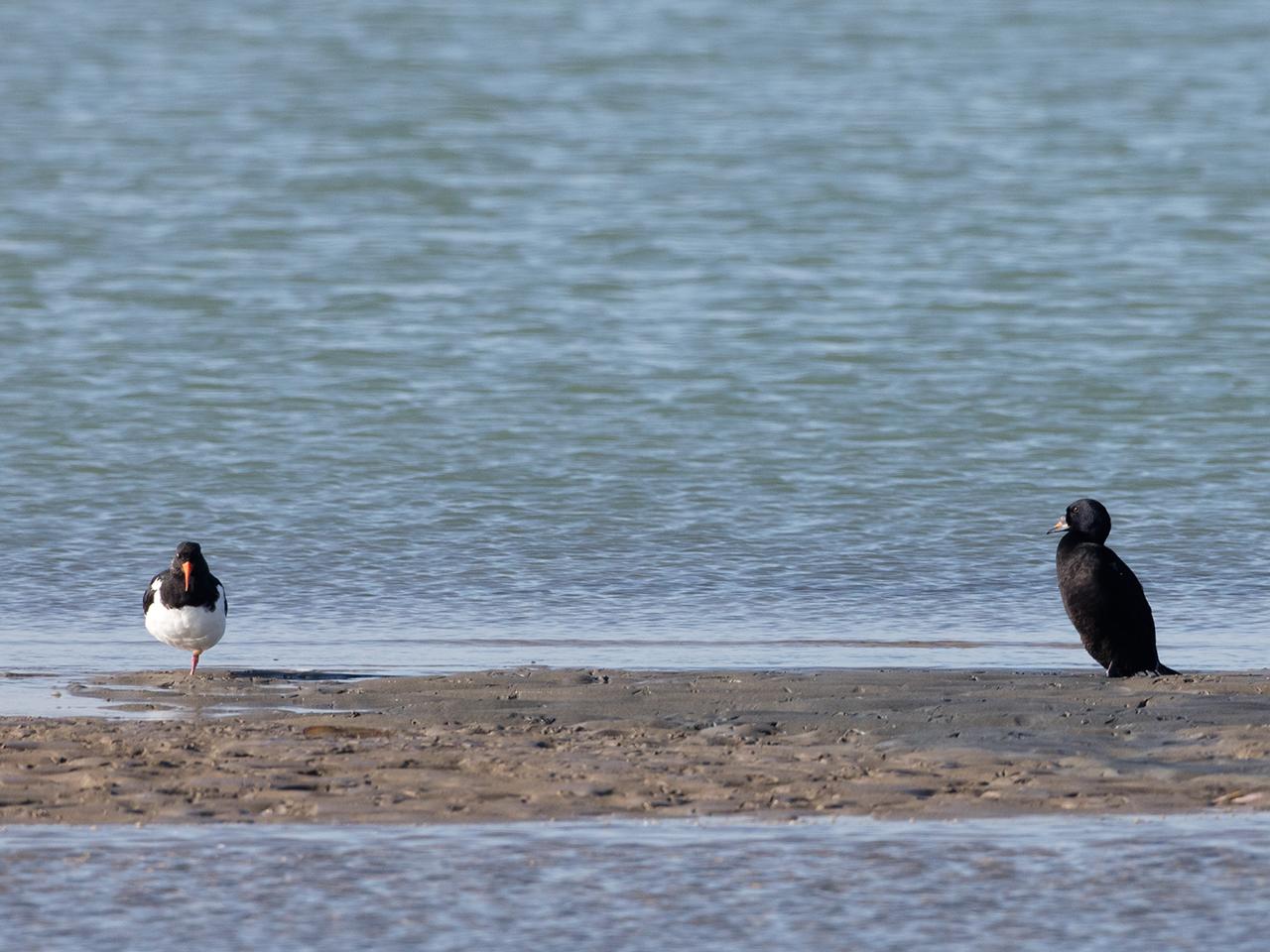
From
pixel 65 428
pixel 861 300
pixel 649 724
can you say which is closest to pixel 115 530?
pixel 65 428

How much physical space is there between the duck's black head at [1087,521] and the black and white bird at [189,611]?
166 inches

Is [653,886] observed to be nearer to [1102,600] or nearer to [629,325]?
[1102,600]

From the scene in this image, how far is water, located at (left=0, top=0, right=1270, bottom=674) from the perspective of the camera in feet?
50.9

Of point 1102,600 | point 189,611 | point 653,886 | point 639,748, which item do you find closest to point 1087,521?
point 1102,600

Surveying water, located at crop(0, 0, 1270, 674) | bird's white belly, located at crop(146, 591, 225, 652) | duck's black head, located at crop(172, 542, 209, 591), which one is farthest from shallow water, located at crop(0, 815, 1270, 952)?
water, located at crop(0, 0, 1270, 674)

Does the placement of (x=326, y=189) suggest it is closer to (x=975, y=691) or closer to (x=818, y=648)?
(x=818, y=648)

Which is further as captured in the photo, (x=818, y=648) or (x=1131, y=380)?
(x=1131, y=380)

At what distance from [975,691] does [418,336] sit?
55.3 ft

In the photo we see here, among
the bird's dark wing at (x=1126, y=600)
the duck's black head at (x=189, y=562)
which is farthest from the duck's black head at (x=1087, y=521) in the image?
the duck's black head at (x=189, y=562)

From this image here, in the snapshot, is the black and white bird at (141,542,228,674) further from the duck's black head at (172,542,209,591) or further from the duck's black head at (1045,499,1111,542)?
the duck's black head at (1045,499,1111,542)

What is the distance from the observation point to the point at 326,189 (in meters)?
35.4

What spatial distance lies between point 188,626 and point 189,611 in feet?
0.24

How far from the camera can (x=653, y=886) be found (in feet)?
→ 25.9

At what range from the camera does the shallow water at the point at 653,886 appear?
293 inches
